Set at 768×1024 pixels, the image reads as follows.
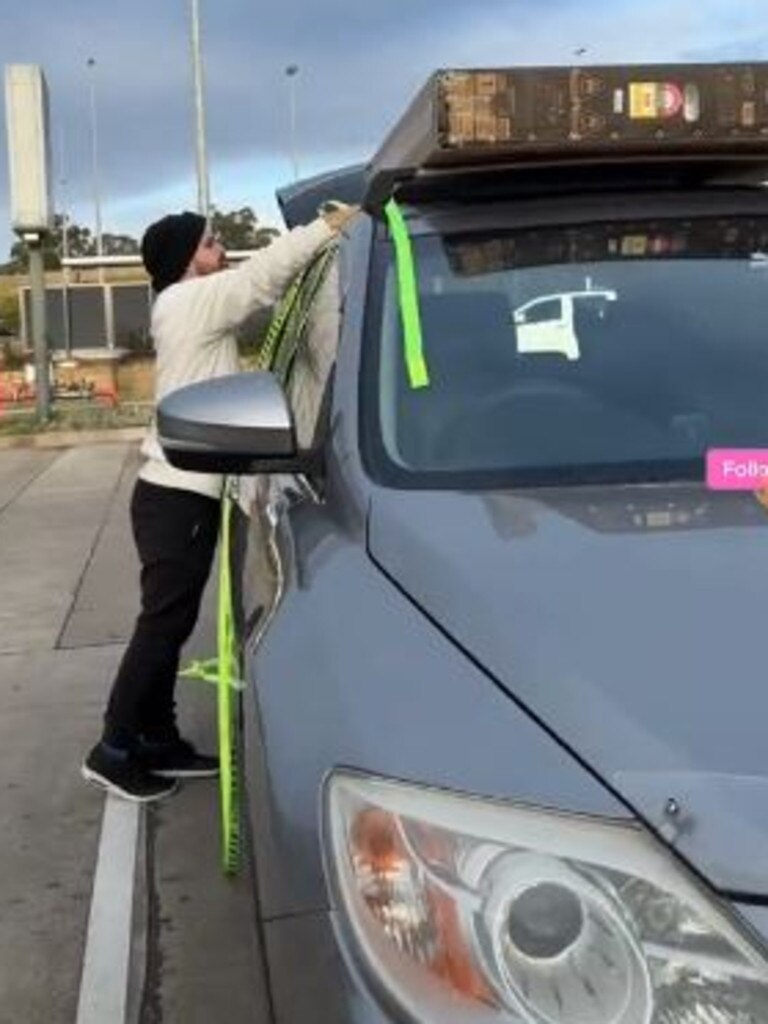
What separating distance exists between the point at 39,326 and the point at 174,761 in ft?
63.1

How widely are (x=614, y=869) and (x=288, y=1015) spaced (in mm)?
530

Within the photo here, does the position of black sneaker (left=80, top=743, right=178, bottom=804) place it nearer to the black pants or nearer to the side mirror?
the black pants

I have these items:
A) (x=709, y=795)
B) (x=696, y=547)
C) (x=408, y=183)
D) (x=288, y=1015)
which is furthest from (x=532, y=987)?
(x=408, y=183)

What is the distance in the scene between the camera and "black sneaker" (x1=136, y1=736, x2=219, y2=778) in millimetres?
5230

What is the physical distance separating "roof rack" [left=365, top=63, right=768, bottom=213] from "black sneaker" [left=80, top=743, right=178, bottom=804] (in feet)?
7.92

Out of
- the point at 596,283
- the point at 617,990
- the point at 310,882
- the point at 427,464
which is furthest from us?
the point at 596,283

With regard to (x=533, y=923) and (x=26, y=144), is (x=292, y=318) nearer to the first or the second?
(x=533, y=923)

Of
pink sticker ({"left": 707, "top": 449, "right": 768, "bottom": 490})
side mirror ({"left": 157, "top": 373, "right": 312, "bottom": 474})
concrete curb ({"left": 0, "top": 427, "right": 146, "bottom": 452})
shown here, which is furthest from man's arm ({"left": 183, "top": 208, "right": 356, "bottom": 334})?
concrete curb ({"left": 0, "top": 427, "right": 146, "bottom": 452})

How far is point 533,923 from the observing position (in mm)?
1809

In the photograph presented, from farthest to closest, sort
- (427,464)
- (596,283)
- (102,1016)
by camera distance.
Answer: (102,1016) → (596,283) → (427,464)

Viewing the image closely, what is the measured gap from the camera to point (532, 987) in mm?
1774

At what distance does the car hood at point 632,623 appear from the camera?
1823 millimetres

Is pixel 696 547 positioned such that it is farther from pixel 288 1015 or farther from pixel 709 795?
pixel 288 1015

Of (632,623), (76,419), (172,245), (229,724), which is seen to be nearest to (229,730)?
(229,724)
